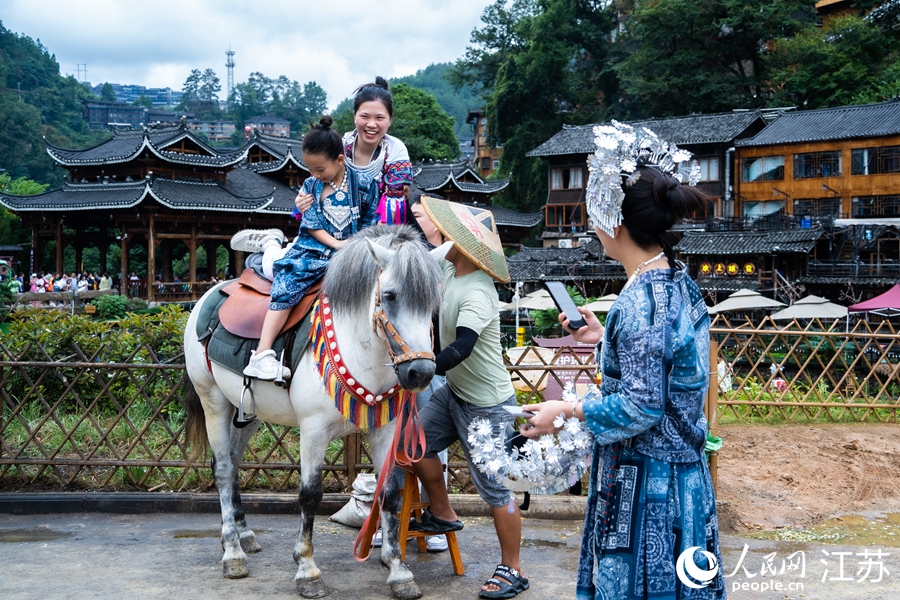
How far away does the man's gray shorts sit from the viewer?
3889 mm

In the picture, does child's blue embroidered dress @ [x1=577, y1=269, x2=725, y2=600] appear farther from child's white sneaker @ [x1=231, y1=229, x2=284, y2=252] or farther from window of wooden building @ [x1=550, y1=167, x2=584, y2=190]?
window of wooden building @ [x1=550, y1=167, x2=584, y2=190]

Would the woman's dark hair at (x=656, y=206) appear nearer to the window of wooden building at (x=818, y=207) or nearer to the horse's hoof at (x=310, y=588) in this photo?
the horse's hoof at (x=310, y=588)

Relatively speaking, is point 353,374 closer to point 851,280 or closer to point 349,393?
point 349,393

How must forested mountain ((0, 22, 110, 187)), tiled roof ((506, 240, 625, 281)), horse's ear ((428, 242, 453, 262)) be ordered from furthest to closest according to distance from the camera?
forested mountain ((0, 22, 110, 187))
tiled roof ((506, 240, 625, 281))
horse's ear ((428, 242, 453, 262))

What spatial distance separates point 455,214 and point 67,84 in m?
90.7

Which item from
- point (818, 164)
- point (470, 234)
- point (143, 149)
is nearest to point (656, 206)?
point (470, 234)

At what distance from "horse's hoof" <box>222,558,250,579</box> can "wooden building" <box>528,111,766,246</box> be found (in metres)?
28.0

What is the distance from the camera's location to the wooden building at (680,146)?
34.4 m

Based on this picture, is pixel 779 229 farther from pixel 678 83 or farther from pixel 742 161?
pixel 678 83

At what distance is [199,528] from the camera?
5.29 meters

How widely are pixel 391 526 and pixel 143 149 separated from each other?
89.7 feet

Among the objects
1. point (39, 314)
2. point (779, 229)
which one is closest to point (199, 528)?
point (39, 314)

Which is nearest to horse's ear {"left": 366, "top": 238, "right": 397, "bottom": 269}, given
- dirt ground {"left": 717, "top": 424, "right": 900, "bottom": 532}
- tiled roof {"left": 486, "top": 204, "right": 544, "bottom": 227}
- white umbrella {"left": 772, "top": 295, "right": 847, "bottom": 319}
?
dirt ground {"left": 717, "top": 424, "right": 900, "bottom": 532}

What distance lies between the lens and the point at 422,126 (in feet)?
151
